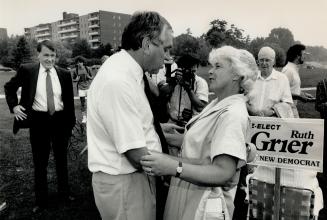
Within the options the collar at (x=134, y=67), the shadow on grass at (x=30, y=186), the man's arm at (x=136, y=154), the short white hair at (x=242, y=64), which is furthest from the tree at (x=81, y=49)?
the man's arm at (x=136, y=154)

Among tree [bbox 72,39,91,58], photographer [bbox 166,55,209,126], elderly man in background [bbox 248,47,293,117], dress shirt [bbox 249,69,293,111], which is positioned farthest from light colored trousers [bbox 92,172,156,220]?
tree [bbox 72,39,91,58]

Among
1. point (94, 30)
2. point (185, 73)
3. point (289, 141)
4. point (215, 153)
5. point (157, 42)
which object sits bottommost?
point (289, 141)

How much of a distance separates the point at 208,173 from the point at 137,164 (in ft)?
1.06

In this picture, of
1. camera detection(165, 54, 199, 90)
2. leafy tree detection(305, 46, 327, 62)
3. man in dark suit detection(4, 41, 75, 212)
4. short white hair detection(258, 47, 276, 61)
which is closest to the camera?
man in dark suit detection(4, 41, 75, 212)

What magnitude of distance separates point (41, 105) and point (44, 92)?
0.50ft

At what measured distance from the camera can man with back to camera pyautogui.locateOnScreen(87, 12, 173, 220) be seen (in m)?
1.54

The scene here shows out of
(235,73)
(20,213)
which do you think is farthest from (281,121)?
(20,213)

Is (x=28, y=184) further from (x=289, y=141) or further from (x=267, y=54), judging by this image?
(x=289, y=141)

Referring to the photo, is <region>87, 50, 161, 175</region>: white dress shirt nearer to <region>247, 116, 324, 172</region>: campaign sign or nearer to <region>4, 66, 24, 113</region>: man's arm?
<region>247, 116, 324, 172</region>: campaign sign

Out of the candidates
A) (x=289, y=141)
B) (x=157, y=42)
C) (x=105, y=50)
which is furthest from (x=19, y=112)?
(x=105, y=50)

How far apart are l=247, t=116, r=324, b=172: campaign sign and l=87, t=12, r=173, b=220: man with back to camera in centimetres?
89

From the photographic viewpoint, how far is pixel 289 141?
94.9 inches

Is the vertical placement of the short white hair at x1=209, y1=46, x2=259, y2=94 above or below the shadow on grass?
above

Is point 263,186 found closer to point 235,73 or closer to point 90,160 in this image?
point 235,73
